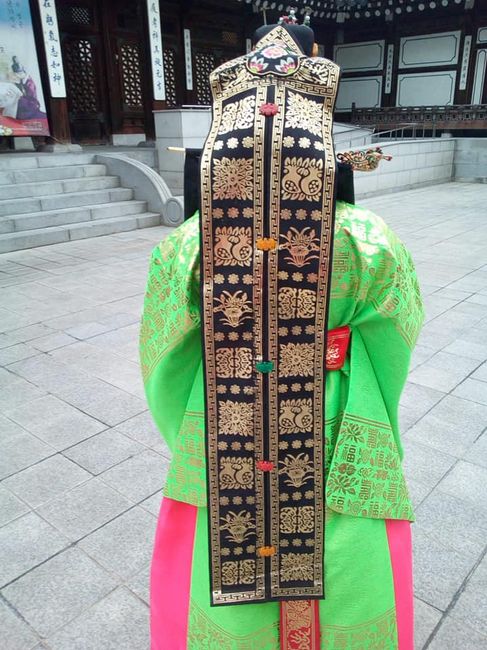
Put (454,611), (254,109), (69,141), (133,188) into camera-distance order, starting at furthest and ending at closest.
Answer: (69,141) → (133,188) → (454,611) → (254,109)

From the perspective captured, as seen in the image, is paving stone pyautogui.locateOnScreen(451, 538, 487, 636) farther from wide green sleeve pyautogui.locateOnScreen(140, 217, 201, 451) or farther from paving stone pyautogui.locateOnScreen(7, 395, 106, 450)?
paving stone pyautogui.locateOnScreen(7, 395, 106, 450)

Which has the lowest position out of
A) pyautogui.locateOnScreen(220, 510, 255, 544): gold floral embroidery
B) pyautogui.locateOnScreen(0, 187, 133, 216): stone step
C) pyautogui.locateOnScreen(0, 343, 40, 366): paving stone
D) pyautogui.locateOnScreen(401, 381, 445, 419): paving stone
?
pyautogui.locateOnScreen(401, 381, 445, 419): paving stone

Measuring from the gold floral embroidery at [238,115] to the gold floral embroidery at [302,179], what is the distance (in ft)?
0.39

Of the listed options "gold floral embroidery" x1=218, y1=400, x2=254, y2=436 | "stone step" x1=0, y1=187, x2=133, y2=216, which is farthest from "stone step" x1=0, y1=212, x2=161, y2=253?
"gold floral embroidery" x1=218, y1=400, x2=254, y2=436

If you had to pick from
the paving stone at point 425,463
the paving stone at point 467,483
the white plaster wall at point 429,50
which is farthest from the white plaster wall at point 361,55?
the paving stone at point 467,483

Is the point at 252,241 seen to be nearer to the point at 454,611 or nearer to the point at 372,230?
the point at 372,230

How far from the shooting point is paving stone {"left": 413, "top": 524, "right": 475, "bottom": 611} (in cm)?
206

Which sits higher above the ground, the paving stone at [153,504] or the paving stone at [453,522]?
the paving stone at [153,504]

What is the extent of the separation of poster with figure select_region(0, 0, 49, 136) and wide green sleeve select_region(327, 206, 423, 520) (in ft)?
34.5

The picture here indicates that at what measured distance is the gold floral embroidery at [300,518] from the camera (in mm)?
1290

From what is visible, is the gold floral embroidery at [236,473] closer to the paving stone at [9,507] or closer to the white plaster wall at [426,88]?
the paving stone at [9,507]

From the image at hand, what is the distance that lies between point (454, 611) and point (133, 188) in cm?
876

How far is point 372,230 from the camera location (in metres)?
1.22

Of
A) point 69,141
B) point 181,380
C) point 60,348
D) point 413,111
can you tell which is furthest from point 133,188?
point 413,111
